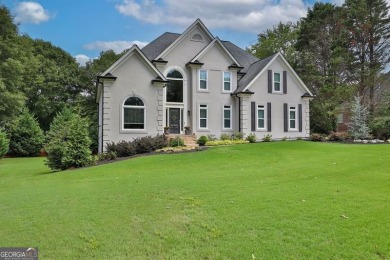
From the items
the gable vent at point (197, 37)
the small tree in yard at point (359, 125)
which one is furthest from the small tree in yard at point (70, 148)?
the small tree in yard at point (359, 125)

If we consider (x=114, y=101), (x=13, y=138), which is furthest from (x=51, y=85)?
(x=114, y=101)

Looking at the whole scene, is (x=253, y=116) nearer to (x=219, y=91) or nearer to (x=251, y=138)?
(x=251, y=138)

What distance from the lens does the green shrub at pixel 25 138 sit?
1117 inches

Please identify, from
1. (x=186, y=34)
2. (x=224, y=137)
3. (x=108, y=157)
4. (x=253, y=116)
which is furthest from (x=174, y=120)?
(x=108, y=157)

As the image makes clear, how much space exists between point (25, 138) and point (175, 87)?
15274 mm

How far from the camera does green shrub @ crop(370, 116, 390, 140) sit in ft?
76.8

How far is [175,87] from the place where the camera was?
23.7 meters

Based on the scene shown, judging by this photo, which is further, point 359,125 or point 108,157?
point 359,125

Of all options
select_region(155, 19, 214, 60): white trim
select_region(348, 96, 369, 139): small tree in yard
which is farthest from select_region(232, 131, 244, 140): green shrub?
select_region(348, 96, 369, 139): small tree in yard

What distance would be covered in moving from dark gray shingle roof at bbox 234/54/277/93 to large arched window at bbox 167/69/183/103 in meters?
4.47

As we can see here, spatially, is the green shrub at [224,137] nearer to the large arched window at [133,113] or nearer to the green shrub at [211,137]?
the green shrub at [211,137]

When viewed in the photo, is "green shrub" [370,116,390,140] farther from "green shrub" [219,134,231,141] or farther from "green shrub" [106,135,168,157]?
"green shrub" [106,135,168,157]

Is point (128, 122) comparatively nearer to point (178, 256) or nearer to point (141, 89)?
point (141, 89)

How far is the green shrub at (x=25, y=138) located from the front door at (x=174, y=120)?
45.0 ft
